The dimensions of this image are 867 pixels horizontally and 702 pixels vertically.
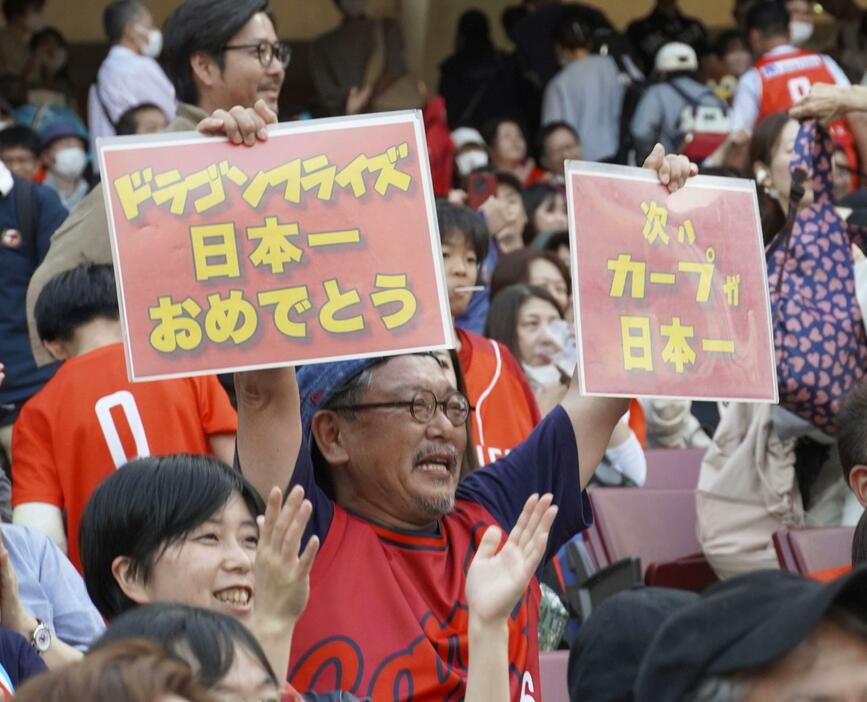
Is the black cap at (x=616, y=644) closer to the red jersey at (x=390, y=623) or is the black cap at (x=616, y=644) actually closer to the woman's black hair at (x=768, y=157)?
the red jersey at (x=390, y=623)

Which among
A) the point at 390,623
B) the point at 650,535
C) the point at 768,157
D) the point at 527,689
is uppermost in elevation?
the point at 768,157

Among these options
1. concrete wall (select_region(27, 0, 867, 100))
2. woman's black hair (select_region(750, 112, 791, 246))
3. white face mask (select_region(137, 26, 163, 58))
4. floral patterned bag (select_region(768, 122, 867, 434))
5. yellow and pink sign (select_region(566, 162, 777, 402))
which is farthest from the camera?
concrete wall (select_region(27, 0, 867, 100))

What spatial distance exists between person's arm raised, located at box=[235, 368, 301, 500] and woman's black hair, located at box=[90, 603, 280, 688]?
0.70 meters

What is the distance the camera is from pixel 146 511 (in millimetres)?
3182

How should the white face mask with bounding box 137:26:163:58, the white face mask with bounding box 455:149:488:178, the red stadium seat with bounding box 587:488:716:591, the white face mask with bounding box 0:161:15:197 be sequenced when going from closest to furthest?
1. the red stadium seat with bounding box 587:488:716:591
2. the white face mask with bounding box 0:161:15:197
3. the white face mask with bounding box 137:26:163:58
4. the white face mask with bounding box 455:149:488:178

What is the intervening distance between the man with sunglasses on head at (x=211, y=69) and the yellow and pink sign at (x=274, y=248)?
→ 1.17 m

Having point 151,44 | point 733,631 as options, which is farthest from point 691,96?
point 733,631

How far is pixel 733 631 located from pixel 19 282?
4644 mm

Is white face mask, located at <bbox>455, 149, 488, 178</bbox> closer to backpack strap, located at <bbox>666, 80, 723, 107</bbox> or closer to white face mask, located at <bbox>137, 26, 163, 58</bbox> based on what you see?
backpack strap, located at <bbox>666, 80, 723, 107</bbox>

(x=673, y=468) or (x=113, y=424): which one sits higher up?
(x=113, y=424)

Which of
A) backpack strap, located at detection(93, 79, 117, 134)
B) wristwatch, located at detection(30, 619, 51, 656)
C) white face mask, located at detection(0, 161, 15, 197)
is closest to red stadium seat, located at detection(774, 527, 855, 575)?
wristwatch, located at detection(30, 619, 51, 656)

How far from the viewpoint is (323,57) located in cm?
1110

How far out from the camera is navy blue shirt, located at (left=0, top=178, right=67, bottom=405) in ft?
19.6

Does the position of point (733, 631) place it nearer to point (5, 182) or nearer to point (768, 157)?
point (768, 157)
